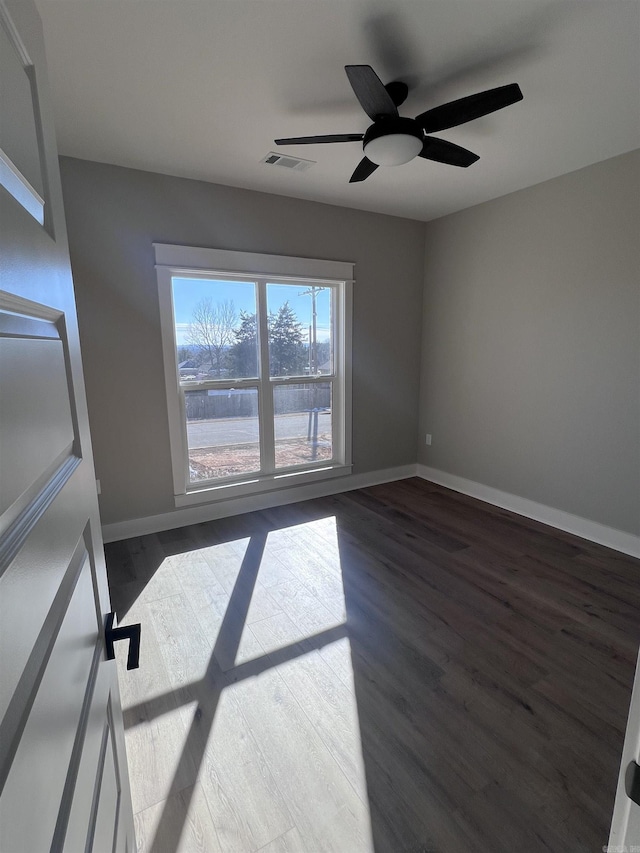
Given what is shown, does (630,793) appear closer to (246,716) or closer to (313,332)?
(246,716)

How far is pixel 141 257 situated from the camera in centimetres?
295

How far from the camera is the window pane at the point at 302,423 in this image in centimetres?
380

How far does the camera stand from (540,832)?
1271 mm

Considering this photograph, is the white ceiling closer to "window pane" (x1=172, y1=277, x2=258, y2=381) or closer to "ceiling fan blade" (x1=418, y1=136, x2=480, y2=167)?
"ceiling fan blade" (x1=418, y1=136, x2=480, y2=167)

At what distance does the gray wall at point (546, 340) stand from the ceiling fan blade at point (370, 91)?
192 cm

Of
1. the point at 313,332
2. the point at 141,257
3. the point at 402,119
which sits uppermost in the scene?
the point at 402,119

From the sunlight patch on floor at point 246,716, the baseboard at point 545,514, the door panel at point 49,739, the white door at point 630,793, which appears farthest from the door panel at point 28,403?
the baseboard at point 545,514

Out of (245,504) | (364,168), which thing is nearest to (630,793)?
(364,168)

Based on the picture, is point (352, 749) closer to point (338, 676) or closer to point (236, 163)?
point (338, 676)

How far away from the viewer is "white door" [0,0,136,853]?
1.30ft

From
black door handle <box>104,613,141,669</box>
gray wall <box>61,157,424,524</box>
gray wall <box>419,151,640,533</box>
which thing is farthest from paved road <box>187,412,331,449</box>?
black door handle <box>104,613,141,669</box>

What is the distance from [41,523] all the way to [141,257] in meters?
2.96

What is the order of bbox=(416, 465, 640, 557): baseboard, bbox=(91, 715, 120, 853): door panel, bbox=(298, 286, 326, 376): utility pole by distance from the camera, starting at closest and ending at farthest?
bbox=(91, 715, 120, 853): door panel → bbox=(416, 465, 640, 557): baseboard → bbox=(298, 286, 326, 376): utility pole

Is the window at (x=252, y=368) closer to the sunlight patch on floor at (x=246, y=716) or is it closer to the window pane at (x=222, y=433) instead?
the window pane at (x=222, y=433)
